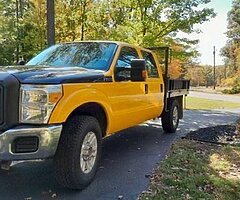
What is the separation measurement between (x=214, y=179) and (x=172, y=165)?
0.74 metres

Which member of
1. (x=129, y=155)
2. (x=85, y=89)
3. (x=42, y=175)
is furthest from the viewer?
(x=129, y=155)

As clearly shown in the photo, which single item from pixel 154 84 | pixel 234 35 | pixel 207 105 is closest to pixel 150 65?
pixel 154 84

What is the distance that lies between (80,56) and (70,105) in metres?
1.71

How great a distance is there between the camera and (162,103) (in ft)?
25.0

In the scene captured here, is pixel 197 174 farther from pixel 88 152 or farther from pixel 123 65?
pixel 123 65

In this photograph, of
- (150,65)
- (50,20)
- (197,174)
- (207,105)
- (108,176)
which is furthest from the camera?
(207,105)

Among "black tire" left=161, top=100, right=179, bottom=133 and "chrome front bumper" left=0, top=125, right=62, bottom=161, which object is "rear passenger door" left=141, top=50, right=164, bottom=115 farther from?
"chrome front bumper" left=0, top=125, right=62, bottom=161

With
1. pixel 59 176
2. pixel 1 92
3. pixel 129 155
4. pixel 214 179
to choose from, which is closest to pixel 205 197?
pixel 214 179

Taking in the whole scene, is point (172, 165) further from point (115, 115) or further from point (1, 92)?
point (1, 92)

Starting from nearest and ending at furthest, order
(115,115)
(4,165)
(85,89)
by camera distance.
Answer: (4,165), (85,89), (115,115)

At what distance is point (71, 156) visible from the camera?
13.6ft

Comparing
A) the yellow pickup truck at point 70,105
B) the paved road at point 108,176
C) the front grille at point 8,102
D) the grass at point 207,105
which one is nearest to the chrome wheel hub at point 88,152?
the yellow pickup truck at point 70,105

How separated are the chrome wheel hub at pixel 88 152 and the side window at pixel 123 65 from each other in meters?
1.11

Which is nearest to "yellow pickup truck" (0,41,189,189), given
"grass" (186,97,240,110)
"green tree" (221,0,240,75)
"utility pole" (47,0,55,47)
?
"utility pole" (47,0,55,47)
